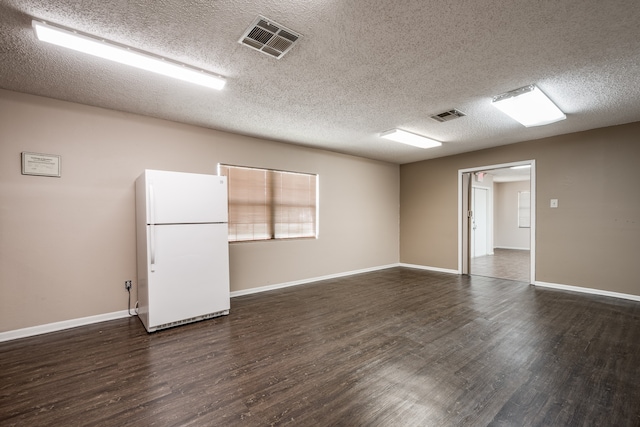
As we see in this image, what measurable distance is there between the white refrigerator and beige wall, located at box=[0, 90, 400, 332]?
348mm

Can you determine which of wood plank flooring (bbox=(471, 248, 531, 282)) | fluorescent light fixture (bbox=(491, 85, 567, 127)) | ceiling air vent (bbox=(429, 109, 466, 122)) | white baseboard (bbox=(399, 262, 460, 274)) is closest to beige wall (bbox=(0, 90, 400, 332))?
ceiling air vent (bbox=(429, 109, 466, 122))

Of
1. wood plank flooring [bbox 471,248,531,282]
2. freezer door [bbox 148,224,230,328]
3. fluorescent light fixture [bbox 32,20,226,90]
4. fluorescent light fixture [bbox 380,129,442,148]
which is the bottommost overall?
wood plank flooring [bbox 471,248,531,282]

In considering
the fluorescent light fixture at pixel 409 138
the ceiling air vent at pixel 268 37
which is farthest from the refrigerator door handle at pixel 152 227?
the fluorescent light fixture at pixel 409 138

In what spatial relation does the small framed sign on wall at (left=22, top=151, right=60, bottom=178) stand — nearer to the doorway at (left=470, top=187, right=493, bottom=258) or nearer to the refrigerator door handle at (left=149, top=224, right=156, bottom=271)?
the refrigerator door handle at (left=149, top=224, right=156, bottom=271)

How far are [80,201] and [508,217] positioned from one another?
12.0m

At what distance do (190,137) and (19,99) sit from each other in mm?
1708

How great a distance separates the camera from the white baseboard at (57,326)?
2833 mm

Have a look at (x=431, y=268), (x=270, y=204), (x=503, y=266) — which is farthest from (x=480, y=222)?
(x=270, y=204)

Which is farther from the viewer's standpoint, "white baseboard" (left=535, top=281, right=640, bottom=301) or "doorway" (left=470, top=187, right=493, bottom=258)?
"doorway" (left=470, top=187, right=493, bottom=258)

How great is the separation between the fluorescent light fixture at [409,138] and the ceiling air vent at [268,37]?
2.54m

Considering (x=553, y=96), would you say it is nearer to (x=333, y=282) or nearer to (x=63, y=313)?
(x=333, y=282)

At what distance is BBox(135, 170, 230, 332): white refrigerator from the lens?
299 centimetres

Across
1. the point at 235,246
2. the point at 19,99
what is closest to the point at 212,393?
the point at 235,246

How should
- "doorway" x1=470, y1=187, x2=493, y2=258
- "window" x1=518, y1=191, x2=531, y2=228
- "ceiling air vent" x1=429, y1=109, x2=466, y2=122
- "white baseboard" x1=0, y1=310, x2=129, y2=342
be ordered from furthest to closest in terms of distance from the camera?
"window" x1=518, y1=191, x2=531, y2=228
"doorway" x1=470, y1=187, x2=493, y2=258
"ceiling air vent" x1=429, y1=109, x2=466, y2=122
"white baseboard" x1=0, y1=310, x2=129, y2=342
